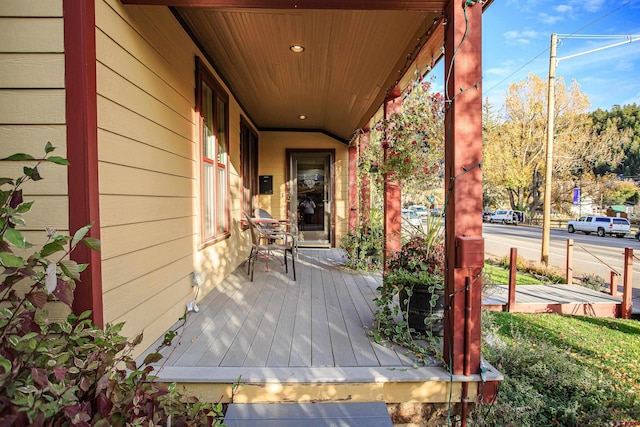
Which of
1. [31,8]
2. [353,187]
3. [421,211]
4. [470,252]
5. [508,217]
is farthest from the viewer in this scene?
[508,217]

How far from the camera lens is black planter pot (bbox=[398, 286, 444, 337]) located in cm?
246

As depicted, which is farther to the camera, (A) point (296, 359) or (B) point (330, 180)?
(B) point (330, 180)

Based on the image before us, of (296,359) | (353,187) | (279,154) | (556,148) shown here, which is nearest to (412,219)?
(296,359)

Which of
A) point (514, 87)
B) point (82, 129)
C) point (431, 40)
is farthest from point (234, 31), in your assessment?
point (514, 87)

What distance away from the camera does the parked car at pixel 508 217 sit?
25844 millimetres

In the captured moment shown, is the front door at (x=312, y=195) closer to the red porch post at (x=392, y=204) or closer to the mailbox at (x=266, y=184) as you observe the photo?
the mailbox at (x=266, y=184)

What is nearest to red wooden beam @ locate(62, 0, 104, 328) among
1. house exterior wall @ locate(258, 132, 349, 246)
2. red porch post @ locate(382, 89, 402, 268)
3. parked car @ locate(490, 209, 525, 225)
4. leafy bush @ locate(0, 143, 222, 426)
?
leafy bush @ locate(0, 143, 222, 426)

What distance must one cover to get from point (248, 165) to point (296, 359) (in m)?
4.73

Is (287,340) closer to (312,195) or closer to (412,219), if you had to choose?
(412,219)

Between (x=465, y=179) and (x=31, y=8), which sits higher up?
(x=31, y=8)

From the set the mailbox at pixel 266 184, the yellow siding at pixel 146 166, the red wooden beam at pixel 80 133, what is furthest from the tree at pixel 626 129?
the red wooden beam at pixel 80 133

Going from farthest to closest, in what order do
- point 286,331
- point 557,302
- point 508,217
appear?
point 508,217, point 557,302, point 286,331

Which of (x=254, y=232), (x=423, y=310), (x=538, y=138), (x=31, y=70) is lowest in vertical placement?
(x=423, y=310)

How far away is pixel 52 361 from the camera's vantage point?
106 cm
